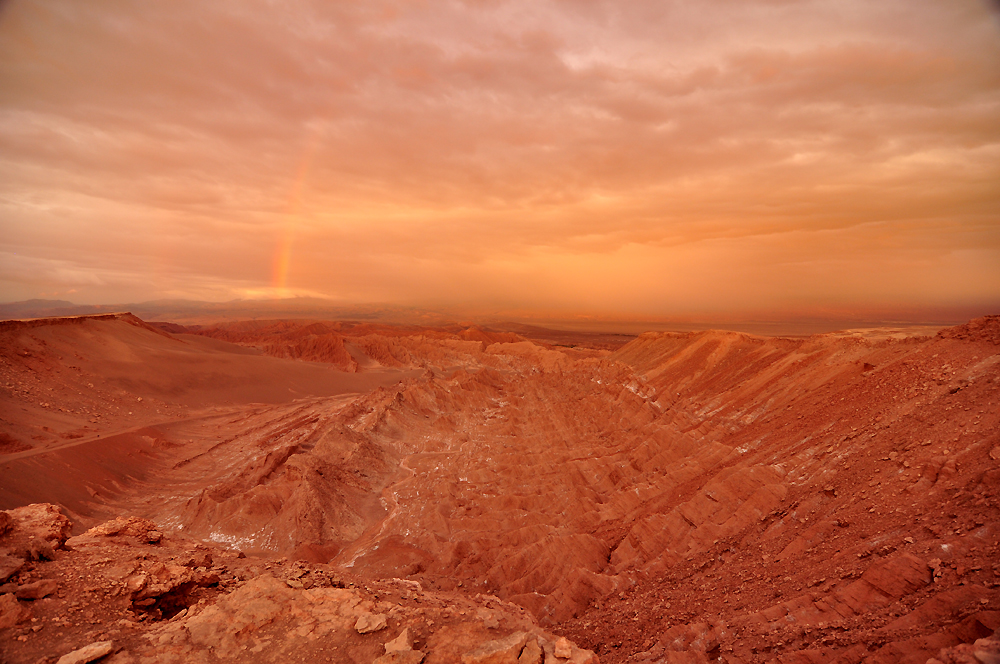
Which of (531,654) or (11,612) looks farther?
(531,654)

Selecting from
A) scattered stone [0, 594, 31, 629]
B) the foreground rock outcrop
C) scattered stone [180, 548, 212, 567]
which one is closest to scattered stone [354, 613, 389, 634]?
the foreground rock outcrop

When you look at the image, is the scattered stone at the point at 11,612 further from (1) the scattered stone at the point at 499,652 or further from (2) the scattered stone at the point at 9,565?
(1) the scattered stone at the point at 499,652

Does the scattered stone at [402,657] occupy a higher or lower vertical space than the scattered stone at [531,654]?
lower

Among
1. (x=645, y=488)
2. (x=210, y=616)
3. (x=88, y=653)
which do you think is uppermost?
(x=88, y=653)

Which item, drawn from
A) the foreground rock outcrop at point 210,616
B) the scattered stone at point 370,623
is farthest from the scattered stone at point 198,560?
the scattered stone at point 370,623

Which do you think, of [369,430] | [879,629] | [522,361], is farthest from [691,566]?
[522,361]

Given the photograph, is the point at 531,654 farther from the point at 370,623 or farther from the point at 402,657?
the point at 370,623

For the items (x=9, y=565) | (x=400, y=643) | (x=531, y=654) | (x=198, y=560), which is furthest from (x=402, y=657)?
(x=9, y=565)

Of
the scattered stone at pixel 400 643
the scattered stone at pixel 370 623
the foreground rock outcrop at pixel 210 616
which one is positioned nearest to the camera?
the foreground rock outcrop at pixel 210 616
